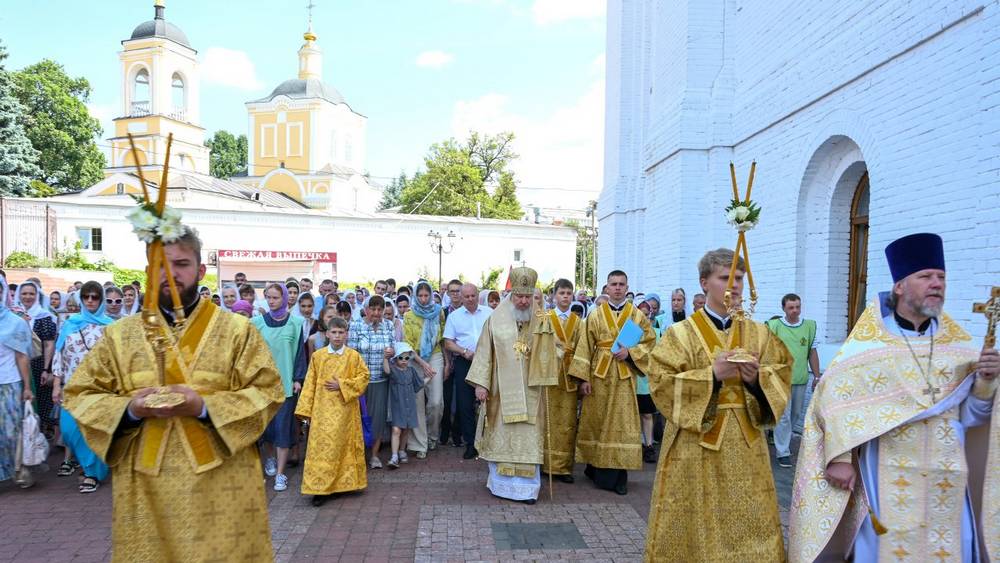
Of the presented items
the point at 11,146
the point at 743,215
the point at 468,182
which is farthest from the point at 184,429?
the point at 468,182

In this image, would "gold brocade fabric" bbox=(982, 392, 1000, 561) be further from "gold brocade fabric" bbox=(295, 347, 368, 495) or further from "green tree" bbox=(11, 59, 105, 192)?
"green tree" bbox=(11, 59, 105, 192)

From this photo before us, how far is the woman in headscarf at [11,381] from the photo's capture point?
21.1 ft

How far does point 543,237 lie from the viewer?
1657 inches

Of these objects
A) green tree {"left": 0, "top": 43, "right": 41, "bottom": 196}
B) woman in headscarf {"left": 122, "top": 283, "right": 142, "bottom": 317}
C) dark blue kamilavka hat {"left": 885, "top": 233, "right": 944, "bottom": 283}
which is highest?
green tree {"left": 0, "top": 43, "right": 41, "bottom": 196}

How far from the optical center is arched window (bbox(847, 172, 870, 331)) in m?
8.55

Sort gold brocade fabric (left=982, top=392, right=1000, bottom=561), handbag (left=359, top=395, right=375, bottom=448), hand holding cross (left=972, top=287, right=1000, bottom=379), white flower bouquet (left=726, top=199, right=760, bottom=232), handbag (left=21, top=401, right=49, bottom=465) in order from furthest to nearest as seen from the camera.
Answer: handbag (left=359, top=395, right=375, bottom=448)
handbag (left=21, top=401, right=49, bottom=465)
white flower bouquet (left=726, top=199, right=760, bottom=232)
gold brocade fabric (left=982, top=392, right=1000, bottom=561)
hand holding cross (left=972, top=287, right=1000, bottom=379)

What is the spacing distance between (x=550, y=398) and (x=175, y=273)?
4.69 m

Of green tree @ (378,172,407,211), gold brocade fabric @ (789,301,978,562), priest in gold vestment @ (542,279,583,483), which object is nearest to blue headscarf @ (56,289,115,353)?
priest in gold vestment @ (542,279,583,483)

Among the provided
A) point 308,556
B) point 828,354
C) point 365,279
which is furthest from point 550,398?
point 365,279

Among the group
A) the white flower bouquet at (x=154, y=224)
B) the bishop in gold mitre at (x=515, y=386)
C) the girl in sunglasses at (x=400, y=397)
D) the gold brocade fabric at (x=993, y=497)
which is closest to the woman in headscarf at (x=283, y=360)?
the girl in sunglasses at (x=400, y=397)

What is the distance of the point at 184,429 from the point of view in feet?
9.71

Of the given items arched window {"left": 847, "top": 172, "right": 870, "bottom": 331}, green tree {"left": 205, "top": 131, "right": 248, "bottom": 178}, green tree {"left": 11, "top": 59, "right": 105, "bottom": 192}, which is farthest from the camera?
green tree {"left": 205, "top": 131, "right": 248, "bottom": 178}

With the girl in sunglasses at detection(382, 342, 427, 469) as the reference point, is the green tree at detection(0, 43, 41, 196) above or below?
above

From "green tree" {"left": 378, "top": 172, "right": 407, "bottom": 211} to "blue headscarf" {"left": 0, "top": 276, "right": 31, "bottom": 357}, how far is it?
243ft
